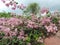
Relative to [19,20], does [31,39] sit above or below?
below

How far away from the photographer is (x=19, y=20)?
653 centimetres

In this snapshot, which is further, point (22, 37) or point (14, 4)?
point (14, 4)

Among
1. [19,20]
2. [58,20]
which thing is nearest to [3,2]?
[19,20]

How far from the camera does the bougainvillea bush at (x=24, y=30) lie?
6.27 meters

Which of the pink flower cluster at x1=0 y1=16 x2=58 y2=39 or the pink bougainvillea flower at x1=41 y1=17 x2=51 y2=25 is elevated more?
the pink bougainvillea flower at x1=41 y1=17 x2=51 y2=25

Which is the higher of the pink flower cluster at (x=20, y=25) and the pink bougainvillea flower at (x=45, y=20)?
the pink bougainvillea flower at (x=45, y=20)

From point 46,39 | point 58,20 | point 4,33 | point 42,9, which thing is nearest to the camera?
point 4,33

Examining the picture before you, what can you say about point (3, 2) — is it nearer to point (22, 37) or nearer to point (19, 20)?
point (19, 20)

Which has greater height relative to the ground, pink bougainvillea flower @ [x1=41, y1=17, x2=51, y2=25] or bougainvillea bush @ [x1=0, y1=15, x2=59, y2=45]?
pink bougainvillea flower @ [x1=41, y1=17, x2=51, y2=25]

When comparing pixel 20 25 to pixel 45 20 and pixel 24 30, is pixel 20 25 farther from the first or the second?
pixel 45 20

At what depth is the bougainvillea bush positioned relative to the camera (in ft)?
20.6

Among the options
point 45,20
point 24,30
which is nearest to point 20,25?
point 24,30

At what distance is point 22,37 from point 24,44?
0.83ft

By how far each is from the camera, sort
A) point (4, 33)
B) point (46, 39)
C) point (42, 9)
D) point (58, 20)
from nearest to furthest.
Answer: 1. point (4, 33)
2. point (42, 9)
3. point (46, 39)
4. point (58, 20)
